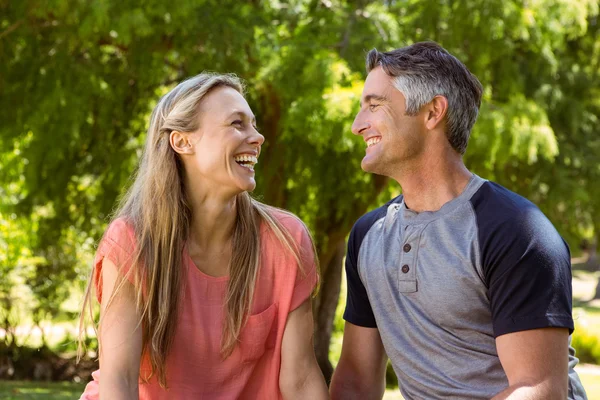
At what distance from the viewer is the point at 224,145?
2896 mm

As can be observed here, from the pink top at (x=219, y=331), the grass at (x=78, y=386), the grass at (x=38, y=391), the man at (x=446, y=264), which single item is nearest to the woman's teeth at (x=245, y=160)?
the pink top at (x=219, y=331)

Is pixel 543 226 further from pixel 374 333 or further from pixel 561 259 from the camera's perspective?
pixel 374 333

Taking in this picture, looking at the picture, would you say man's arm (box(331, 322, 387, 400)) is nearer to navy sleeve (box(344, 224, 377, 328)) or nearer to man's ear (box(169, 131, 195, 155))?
navy sleeve (box(344, 224, 377, 328))

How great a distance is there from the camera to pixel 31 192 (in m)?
9.29

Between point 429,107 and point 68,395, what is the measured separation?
21.1 feet

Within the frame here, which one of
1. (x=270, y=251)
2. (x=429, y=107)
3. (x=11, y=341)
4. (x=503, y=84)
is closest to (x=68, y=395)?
(x=11, y=341)

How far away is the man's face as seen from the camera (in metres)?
2.72

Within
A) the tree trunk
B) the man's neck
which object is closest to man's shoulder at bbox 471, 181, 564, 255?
the man's neck

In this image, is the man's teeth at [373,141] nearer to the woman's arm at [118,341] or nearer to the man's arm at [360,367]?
the man's arm at [360,367]

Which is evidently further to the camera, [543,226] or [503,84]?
[503,84]

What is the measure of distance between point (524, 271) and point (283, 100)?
224 inches

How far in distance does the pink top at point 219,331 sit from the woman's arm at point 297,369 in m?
0.02

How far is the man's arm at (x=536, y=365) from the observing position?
7.75ft

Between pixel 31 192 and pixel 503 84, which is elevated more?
pixel 503 84
